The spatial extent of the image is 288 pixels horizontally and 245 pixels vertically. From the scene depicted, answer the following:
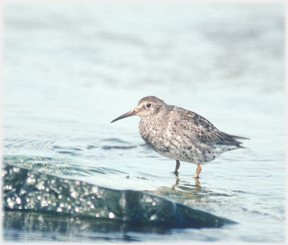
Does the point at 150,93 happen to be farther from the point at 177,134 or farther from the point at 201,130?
the point at 177,134

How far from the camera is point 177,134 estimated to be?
6.48 metres

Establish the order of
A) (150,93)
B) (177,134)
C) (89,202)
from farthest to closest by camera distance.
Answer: (150,93)
(177,134)
(89,202)

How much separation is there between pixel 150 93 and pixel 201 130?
332 centimetres

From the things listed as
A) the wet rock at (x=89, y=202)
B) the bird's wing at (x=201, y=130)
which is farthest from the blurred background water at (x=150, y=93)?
the bird's wing at (x=201, y=130)

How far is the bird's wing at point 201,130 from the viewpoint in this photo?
6.63 metres

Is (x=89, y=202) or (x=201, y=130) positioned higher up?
(x=201, y=130)

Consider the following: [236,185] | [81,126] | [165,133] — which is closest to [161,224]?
[236,185]

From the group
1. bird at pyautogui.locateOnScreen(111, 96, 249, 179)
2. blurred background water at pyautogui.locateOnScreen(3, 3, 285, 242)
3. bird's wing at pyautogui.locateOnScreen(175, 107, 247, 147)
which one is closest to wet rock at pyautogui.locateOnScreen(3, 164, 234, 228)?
blurred background water at pyautogui.locateOnScreen(3, 3, 285, 242)

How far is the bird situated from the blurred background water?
260mm

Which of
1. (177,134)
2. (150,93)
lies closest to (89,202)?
(177,134)

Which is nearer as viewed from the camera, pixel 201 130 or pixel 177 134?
pixel 177 134

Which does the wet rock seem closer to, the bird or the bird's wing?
the bird

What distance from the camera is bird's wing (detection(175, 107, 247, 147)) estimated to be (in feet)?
21.8

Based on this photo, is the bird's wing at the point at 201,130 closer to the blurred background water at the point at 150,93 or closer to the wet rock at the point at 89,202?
the blurred background water at the point at 150,93
